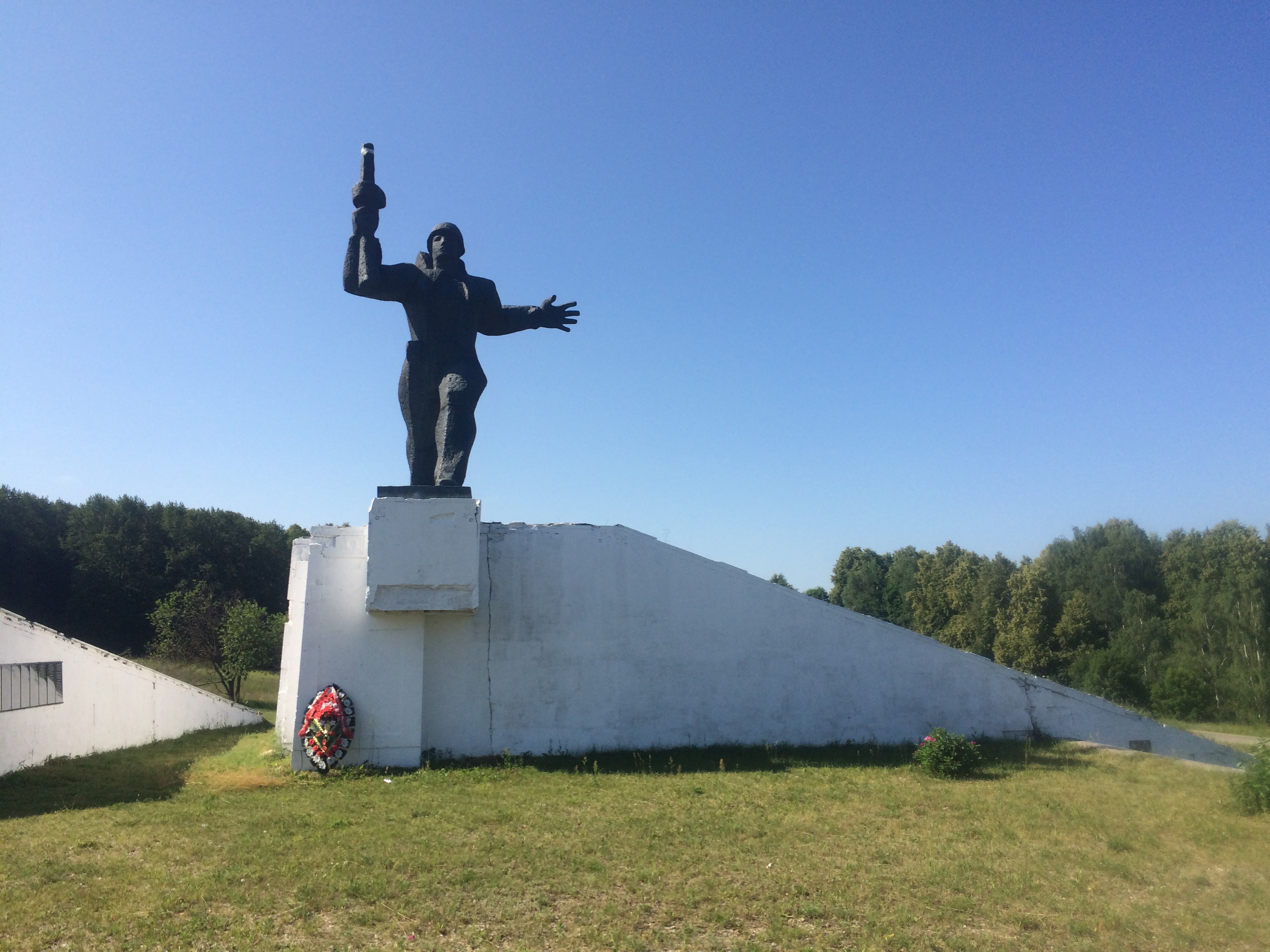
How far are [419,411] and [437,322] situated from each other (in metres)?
1.19

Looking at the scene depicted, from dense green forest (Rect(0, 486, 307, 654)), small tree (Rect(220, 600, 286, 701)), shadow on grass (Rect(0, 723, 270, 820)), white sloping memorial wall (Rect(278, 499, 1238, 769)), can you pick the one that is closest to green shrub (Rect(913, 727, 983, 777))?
white sloping memorial wall (Rect(278, 499, 1238, 769))

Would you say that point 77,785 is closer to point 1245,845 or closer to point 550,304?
point 550,304

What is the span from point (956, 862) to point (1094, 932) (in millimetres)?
1327

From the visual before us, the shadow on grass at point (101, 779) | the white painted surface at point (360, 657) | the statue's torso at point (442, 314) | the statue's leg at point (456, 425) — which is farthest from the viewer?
the statue's torso at point (442, 314)

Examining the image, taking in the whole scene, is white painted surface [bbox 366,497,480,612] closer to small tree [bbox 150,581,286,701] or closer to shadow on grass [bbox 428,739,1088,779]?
shadow on grass [bbox 428,739,1088,779]

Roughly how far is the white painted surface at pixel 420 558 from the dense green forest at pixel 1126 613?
20.0 metres

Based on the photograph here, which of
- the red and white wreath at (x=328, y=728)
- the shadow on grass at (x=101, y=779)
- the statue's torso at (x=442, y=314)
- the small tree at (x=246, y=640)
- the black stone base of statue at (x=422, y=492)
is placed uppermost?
the statue's torso at (x=442, y=314)

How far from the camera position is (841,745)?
11070mm

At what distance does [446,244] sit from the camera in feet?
36.1

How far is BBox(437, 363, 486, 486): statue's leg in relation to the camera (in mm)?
10281

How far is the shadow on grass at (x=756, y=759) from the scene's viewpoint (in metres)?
9.82

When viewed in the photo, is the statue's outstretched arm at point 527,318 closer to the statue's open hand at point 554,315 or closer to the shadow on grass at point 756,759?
the statue's open hand at point 554,315

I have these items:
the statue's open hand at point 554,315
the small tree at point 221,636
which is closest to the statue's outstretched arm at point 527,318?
the statue's open hand at point 554,315

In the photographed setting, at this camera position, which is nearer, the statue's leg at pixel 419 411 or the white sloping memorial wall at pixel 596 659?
the white sloping memorial wall at pixel 596 659
